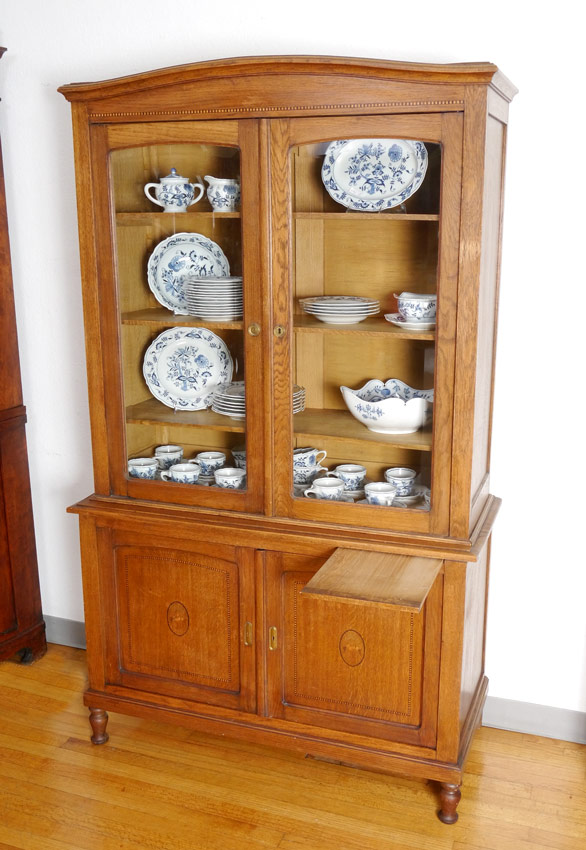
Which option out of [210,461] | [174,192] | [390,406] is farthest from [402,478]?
[174,192]

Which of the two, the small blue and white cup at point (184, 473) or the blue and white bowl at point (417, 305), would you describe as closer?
the blue and white bowl at point (417, 305)

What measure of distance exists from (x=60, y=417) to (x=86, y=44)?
1127mm

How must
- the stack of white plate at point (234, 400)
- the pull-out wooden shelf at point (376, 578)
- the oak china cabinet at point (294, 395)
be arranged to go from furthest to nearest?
the stack of white plate at point (234, 400), the oak china cabinet at point (294, 395), the pull-out wooden shelf at point (376, 578)

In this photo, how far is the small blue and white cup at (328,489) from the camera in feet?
6.83

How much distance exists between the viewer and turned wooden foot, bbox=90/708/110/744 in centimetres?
236

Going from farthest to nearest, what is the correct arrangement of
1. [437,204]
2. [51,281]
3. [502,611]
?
[51,281] < [502,611] < [437,204]

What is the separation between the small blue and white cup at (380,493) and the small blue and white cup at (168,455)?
1.73 ft

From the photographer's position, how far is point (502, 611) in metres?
2.37

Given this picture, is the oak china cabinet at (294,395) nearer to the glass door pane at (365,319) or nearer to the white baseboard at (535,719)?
the glass door pane at (365,319)

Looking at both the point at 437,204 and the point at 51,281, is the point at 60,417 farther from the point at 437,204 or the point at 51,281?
the point at 437,204

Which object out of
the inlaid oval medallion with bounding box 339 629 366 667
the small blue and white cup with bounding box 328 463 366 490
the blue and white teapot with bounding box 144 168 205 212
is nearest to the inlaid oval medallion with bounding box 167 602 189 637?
the inlaid oval medallion with bounding box 339 629 366 667

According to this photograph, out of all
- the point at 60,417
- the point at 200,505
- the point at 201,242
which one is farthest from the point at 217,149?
the point at 60,417

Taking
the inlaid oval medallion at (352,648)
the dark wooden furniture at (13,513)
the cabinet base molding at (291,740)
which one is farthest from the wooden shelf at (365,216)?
the cabinet base molding at (291,740)

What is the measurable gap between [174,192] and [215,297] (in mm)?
273
